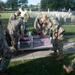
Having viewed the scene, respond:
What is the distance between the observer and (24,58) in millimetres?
10219

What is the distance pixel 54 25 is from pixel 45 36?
6.64 feet

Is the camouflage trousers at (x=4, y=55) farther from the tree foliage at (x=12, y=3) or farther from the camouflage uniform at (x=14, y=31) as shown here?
the tree foliage at (x=12, y=3)

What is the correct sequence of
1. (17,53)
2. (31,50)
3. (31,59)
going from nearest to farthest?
(31,59)
(17,53)
(31,50)

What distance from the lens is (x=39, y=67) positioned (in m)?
8.90

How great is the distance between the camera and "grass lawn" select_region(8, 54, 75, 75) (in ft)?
27.9

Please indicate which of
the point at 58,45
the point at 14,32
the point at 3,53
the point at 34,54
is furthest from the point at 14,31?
the point at 3,53

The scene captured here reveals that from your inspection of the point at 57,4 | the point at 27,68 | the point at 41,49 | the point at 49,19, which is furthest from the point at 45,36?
the point at 57,4

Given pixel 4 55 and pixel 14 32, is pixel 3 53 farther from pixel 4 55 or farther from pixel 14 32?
pixel 14 32

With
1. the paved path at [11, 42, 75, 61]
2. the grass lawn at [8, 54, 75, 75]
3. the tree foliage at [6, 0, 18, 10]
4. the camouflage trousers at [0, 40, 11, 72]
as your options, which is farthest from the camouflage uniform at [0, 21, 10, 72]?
the tree foliage at [6, 0, 18, 10]

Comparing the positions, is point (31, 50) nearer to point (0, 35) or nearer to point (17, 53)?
point (17, 53)

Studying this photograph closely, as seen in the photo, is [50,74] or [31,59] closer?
[50,74]

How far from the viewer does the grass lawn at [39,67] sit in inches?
335

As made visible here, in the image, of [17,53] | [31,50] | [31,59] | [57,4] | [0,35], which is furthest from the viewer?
[57,4]

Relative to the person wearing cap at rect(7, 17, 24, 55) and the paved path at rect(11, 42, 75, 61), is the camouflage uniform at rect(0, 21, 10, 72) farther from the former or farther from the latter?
the person wearing cap at rect(7, 17, 24, 55)
